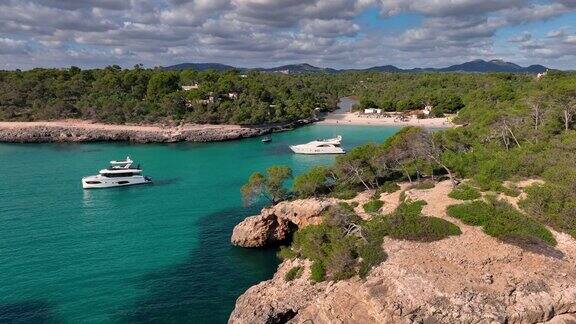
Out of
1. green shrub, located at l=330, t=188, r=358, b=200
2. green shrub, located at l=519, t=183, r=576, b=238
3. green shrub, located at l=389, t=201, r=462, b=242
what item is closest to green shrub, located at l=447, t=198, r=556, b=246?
green shrub, located at l=519, t=183, r=576, b=238

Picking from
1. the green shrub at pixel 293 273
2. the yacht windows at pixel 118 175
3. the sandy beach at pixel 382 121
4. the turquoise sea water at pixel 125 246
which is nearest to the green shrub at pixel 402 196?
the green shrub at pixel 293 273

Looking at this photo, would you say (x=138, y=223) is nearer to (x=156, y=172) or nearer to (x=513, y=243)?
(x=156, y=172)

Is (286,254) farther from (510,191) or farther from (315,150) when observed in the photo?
(315,150)

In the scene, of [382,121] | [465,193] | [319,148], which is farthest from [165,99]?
[465,193]

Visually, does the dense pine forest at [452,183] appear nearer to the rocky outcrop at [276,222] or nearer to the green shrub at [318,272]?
the green shrub at [318,272]

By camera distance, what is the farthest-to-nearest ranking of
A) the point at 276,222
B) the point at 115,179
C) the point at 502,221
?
the point at 115,179 → the point at 276,222 → the point at 502,221

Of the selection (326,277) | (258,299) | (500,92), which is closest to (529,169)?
(326,277)

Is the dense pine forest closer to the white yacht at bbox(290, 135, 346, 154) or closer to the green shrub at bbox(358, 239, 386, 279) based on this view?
the green shrub at bbox(358, 239, 386, 279)
